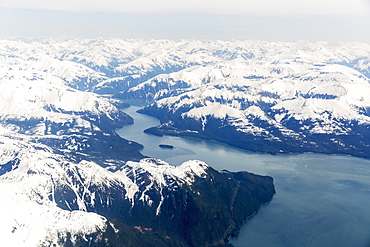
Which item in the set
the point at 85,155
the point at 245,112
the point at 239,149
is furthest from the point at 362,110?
the point at 85,155

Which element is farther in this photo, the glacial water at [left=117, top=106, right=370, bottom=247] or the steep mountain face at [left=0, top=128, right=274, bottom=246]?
the glacial water at [left=117, top=106, right=370, bottom=247]

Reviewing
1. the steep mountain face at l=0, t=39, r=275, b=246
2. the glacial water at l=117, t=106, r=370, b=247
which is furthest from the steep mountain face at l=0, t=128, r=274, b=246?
the glacial water at l=117, t=106, r=370, b=247

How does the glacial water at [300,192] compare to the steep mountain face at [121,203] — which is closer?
the steep mountain face at [121,203]

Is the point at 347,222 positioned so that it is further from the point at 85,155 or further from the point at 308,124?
the point at 308,124

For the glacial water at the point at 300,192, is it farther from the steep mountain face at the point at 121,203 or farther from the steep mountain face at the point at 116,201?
the steep mountain face at the point at 121,203

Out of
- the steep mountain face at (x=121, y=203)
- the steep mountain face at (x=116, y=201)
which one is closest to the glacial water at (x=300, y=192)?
the steep mountain face at (x=116, y=201)

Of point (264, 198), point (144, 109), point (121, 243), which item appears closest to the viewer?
point (121, 243)

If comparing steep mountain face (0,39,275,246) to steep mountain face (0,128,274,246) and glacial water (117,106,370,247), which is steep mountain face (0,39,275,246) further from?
glacial water (117,106,370,247)

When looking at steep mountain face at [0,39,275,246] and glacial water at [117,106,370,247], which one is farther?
glacial water at [117,106,370,247]
